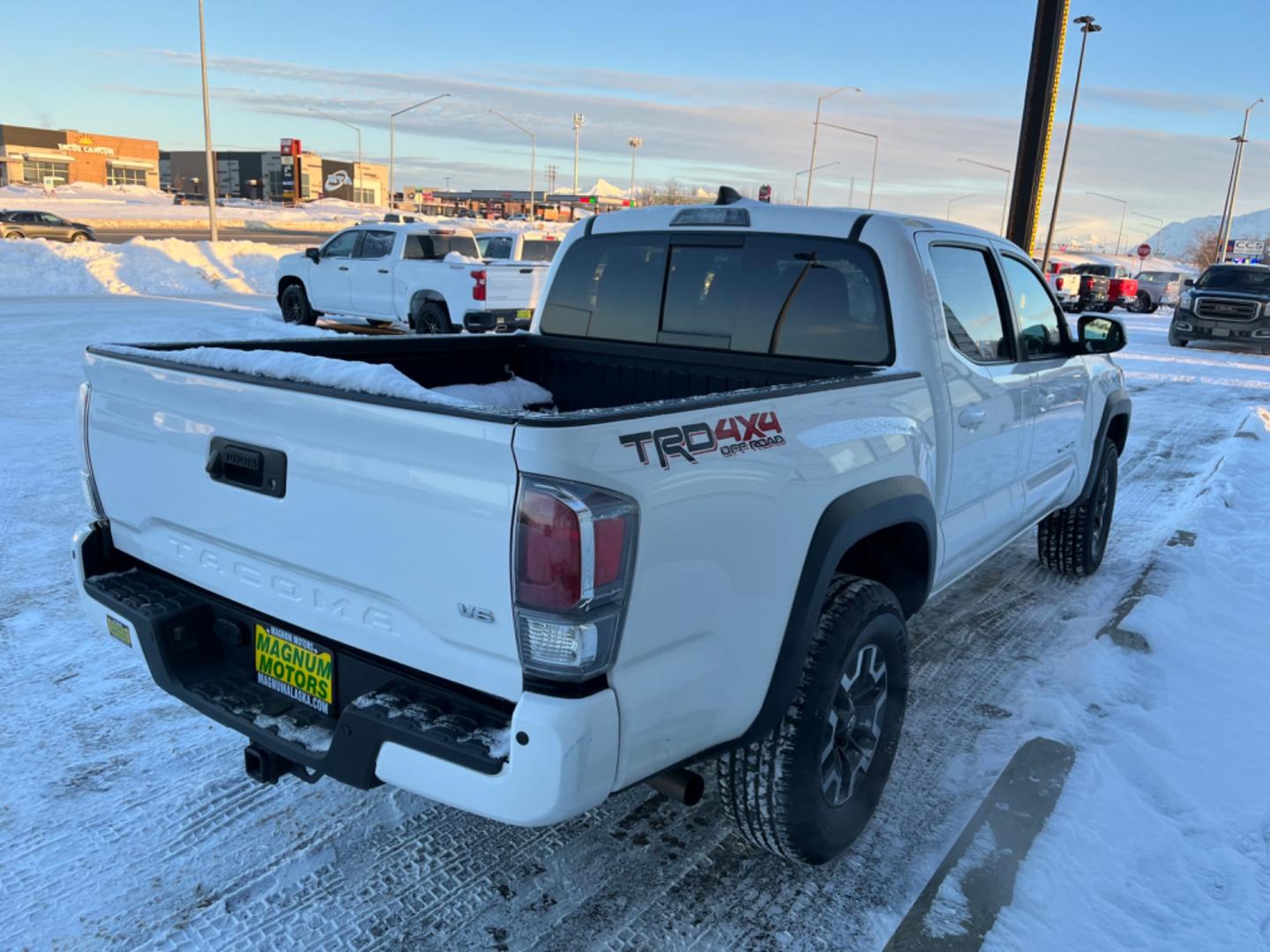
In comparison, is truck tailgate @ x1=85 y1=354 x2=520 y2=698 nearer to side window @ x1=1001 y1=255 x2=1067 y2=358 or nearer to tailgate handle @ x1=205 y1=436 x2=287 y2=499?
tailgate handle @ x1=205 y1=436 x2=287 y2=499

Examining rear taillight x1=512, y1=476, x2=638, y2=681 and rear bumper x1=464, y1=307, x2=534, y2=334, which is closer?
rear taillight x1=512, y1=476, x2=638, y2=681

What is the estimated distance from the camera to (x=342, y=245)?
1627cm

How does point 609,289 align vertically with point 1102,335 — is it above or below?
above

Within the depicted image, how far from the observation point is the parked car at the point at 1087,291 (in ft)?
105

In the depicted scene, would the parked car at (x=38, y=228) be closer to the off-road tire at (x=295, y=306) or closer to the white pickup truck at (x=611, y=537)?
the off-road tire at (x=295, y=306)

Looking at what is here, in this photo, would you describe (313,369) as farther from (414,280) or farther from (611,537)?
(414,280)

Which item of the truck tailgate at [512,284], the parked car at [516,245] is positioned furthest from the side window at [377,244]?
the truck tailgate at [512,284]

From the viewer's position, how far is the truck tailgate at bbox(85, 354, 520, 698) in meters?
2.09

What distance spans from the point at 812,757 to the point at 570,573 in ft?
3.91

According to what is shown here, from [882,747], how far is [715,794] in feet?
2.08

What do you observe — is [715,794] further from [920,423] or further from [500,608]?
[500,608]

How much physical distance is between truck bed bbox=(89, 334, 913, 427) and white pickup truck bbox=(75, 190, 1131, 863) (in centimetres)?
2

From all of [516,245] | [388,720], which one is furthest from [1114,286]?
[388,720]

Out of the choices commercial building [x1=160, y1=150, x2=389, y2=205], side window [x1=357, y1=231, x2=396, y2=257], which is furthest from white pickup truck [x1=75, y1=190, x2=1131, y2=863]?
commercial building [x1=160, y1=150, x2=389, y2=205]
